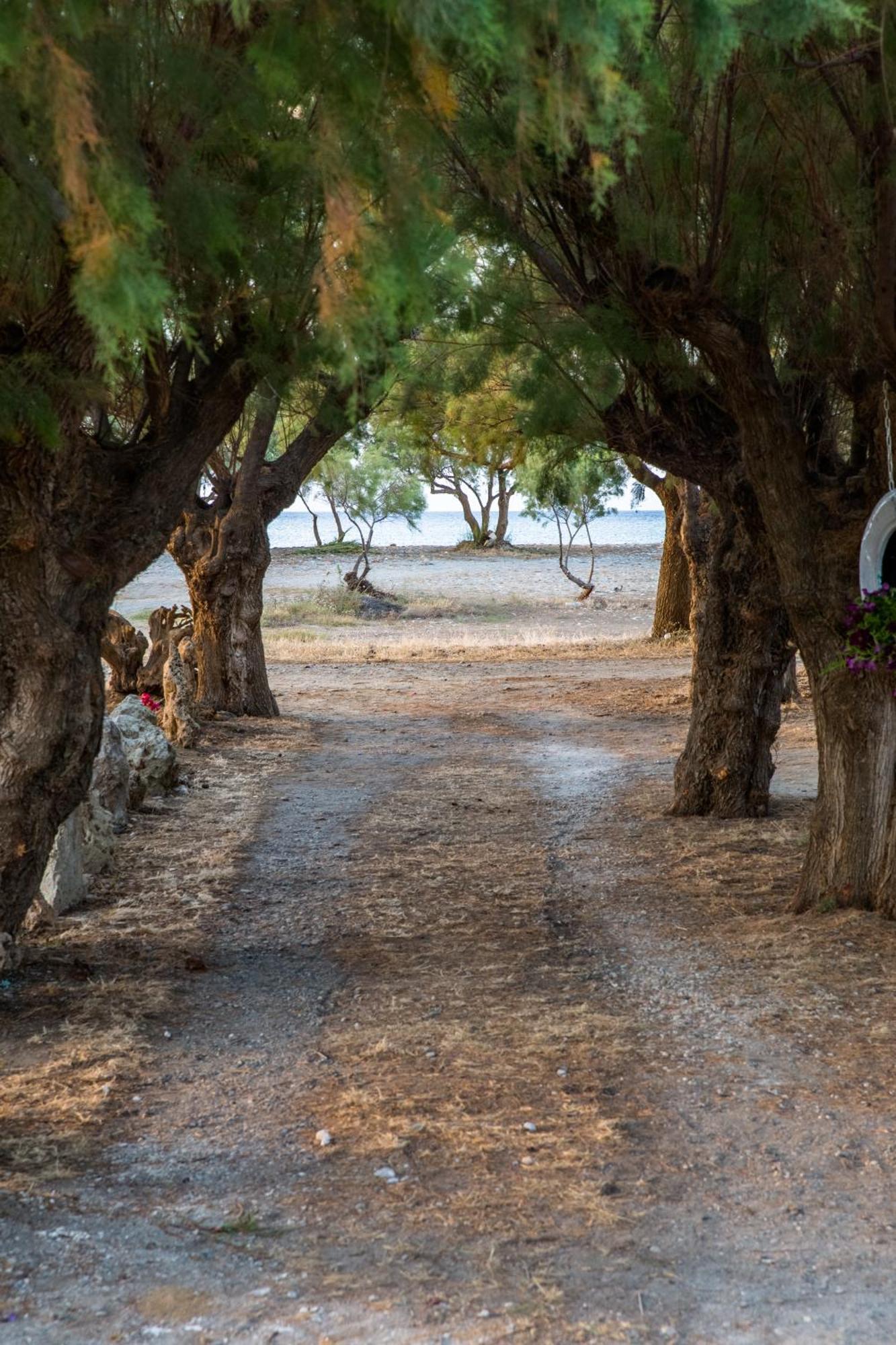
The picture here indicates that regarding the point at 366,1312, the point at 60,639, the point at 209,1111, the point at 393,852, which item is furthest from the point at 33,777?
the point at 393,852

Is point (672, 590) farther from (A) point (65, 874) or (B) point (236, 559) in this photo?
(A) point (65, 874)

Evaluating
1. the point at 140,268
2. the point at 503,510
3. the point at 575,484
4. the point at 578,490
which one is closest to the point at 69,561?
the point at 140,268

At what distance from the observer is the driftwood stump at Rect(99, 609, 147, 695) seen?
44.2 feet

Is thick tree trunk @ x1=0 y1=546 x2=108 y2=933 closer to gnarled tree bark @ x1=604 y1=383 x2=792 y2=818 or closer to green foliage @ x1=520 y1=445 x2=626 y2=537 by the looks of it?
green foliage @ x1=520 y1=445 x2=626 y2=537

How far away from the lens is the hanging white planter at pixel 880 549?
571 centimetres

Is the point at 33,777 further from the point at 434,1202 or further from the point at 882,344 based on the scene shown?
the point at 882,344

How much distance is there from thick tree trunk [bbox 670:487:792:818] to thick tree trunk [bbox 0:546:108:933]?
15.8 feet

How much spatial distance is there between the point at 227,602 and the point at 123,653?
117 centimetres

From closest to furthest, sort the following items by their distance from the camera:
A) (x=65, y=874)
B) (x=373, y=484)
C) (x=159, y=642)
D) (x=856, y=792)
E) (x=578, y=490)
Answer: (x=856, y=792) → (x=65, y=874) → (x=159, y=642) → (x=578, y=490) → (x=373, y=484)

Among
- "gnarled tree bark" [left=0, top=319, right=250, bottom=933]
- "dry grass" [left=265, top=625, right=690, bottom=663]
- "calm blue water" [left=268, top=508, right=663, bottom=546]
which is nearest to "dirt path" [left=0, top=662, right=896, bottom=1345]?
"gnarled tree bark" [left=0, top=319, right=250, bottom=933]

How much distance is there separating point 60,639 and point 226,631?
8.41m

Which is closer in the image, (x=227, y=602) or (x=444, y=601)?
(x=227, y=602)

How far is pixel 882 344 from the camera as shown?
18.3 feet

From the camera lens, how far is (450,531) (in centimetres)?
12025
